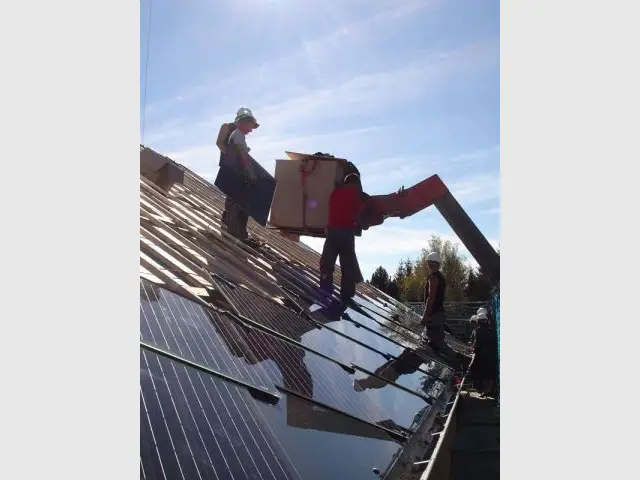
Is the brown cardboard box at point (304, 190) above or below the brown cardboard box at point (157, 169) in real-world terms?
below

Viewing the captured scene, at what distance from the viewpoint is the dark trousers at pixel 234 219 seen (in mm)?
8094

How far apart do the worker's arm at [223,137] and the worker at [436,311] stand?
2.93 m

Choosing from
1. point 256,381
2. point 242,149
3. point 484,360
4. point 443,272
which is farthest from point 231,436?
point 443,272

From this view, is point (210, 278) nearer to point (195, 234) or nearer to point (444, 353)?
point (195, 234)

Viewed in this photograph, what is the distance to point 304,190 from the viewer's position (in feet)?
26.6

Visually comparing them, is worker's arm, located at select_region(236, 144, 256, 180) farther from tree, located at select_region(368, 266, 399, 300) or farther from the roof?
tree, located at select_region(368, 266, 399, 300)

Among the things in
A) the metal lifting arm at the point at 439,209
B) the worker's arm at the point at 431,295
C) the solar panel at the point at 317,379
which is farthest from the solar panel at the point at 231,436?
the metal lifting arm at the point at 439,209

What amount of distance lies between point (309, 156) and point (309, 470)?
5965 millimetres

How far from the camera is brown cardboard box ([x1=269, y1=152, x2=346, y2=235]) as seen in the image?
26.1 ft

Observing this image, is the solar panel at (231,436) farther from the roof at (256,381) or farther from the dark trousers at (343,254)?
the dark trousers at (343,254)

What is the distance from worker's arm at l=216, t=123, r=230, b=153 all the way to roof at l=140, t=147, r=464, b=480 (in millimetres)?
1129

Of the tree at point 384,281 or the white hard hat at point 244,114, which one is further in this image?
the tree at point 384,281

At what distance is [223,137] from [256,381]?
4.76 metres

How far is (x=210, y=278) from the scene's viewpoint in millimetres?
4762
